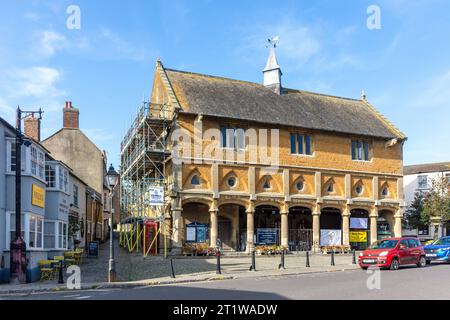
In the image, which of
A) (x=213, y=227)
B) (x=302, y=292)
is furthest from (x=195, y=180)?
(x=302, y=292)

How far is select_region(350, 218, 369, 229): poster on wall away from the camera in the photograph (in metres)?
39.6

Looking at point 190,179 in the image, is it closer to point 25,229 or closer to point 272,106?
point 272,106

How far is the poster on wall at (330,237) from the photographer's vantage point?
3772cm

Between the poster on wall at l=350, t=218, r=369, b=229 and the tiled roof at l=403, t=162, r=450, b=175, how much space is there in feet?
70.0

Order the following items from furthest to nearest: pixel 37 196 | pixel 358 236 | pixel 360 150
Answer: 1. pixel 360 150
2. pixel 358 236
3. pixel 37 196

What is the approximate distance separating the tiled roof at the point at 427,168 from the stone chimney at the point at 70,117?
39.0 metres

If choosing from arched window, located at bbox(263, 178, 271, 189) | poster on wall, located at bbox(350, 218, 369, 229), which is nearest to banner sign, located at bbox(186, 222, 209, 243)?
arched window, located at bbox(263, 178, 271, 189)

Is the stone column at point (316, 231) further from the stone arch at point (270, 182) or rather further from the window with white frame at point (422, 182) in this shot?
the window with white frame at point (422, 182)

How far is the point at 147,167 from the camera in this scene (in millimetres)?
36406

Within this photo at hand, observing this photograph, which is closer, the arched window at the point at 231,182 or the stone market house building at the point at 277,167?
the stone market house building at the point at 277,167

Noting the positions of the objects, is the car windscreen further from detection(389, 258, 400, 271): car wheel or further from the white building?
the white building

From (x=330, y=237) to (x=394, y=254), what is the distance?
15.5 metres

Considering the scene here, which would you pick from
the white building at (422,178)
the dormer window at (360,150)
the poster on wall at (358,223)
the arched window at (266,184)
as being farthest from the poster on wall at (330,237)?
the white building at (422,178)
